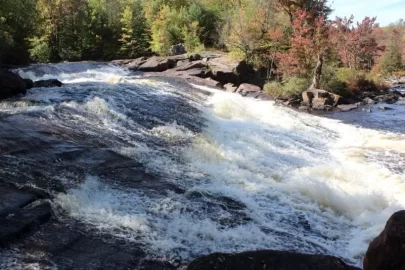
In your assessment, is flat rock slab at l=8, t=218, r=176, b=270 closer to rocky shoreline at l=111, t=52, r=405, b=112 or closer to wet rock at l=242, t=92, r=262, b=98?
rocky shoreline at l=111, t=52, r=405, b=112

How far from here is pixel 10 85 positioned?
46.0 ft

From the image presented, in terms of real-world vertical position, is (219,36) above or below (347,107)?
above

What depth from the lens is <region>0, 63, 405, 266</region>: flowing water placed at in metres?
7.04

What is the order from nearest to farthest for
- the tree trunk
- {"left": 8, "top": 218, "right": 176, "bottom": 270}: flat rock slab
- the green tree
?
{"left": 8, "top": 218, "right": 176, "bottom": 270}: flat rock slab
the tree trunk
the green tree

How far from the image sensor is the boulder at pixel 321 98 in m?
22.8

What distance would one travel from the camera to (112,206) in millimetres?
7375

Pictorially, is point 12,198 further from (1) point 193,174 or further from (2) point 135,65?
(2) point 135,65

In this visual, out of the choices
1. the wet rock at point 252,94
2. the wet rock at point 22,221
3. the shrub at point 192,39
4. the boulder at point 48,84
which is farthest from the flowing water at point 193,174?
the shrub at point 192,39

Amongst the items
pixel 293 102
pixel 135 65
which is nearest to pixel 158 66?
pixel 135 65

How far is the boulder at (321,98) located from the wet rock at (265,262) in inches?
711

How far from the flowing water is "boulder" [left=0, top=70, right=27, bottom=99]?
39 centimetres

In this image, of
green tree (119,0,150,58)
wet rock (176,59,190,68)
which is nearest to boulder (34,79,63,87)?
wet rock (176,59,190,68)

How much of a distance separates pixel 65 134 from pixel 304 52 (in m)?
19.1

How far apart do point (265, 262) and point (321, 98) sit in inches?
740
